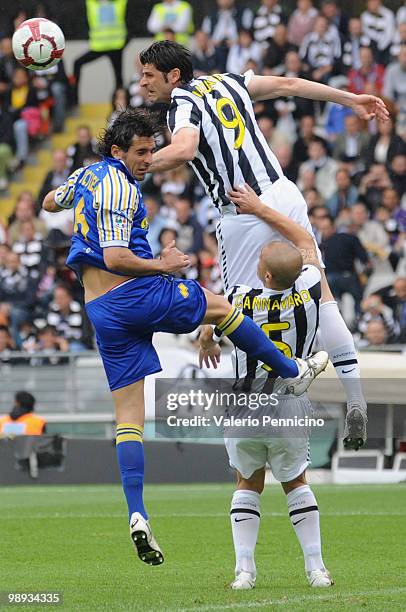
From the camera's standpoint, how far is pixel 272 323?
25.4 feet

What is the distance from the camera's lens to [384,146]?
19.8m

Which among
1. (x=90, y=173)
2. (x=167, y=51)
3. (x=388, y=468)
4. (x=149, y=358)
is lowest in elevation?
(x=388, y=468)

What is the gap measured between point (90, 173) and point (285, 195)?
1.42 m

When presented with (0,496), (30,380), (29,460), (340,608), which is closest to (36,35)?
(340,608)

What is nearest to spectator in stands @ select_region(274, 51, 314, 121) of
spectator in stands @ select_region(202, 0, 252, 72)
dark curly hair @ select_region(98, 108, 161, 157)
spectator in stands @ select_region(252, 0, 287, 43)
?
spectator in stands @ select_region(252, 0, 287, 43)

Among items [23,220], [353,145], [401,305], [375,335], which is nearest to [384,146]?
[353,145]

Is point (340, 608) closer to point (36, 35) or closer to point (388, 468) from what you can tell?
point (36, 35)

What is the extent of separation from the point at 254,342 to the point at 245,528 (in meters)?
1.11

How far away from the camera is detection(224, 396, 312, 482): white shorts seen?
24.7ft

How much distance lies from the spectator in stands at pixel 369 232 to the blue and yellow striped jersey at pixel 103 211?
11.0 m

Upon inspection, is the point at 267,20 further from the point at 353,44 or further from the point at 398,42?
the point at 398,42

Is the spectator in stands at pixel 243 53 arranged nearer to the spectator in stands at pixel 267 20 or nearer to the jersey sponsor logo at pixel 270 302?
the spectator in stands at pixel 267 20

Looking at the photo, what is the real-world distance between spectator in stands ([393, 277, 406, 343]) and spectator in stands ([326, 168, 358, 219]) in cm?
226

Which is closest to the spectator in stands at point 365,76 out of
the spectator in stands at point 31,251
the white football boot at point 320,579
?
the spectator in stands at point 31,251
